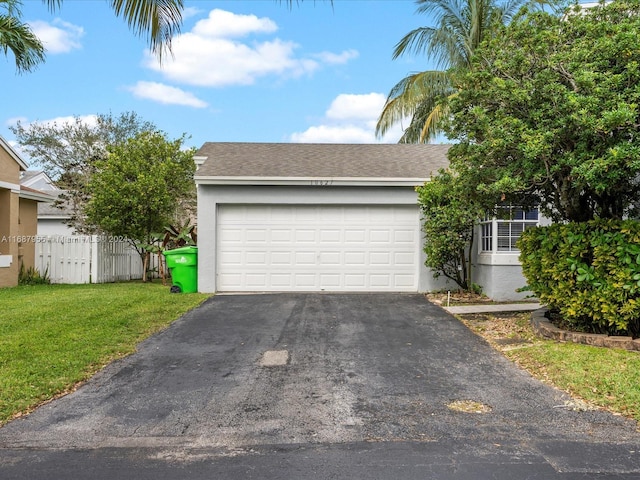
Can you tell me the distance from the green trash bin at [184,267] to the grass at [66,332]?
1.32 feet

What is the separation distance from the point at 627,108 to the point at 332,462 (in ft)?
16.0

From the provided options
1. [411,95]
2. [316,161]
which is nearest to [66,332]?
[316,161]

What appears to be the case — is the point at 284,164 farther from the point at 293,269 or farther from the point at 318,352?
the point at 318,352

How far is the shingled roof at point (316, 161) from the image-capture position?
1174 centimetres

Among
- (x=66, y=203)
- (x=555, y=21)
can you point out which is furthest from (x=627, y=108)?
(x=66, y=203)

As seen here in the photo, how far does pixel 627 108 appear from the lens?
5.27 meters

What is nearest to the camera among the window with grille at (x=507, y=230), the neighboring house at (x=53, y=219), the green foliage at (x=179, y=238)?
the window with grille at (x=507, y=230)

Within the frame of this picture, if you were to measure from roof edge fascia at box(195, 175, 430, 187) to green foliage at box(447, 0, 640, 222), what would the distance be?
4.04 metres

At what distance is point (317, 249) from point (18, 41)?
7377 mm

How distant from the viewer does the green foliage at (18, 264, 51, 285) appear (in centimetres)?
1414

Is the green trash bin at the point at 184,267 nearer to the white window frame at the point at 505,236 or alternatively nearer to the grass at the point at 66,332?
the grass at the point at 66,332

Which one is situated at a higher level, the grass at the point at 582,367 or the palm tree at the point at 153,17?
the palm tree at the point at 153,17

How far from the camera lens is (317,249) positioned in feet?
39.3

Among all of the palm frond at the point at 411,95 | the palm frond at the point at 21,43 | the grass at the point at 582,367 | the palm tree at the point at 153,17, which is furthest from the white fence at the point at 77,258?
the grass at the point at 582,367
